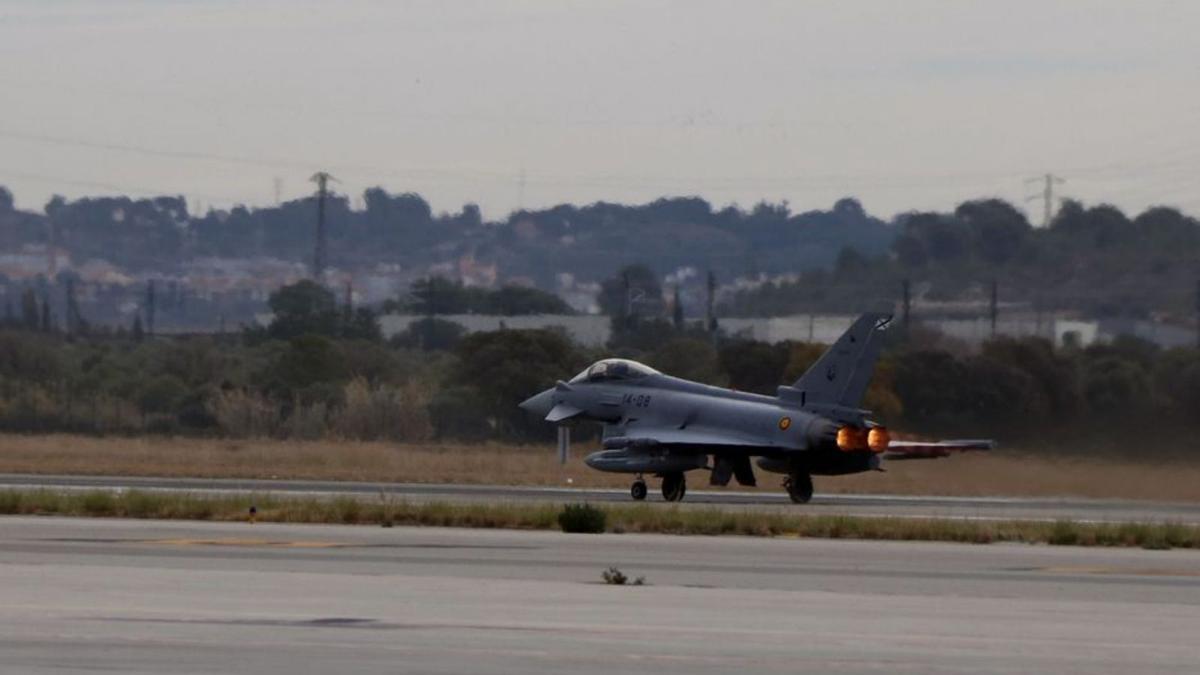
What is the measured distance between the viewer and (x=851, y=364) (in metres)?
38.5

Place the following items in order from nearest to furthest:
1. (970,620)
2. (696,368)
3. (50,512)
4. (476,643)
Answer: (476,643) < (970,620) < (50,512) < (696,368)

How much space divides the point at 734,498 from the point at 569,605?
22.2 m

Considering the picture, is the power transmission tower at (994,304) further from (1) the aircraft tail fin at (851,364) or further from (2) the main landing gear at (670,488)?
(2) the main landing gear at (670,488)

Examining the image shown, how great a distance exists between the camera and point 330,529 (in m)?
28.9

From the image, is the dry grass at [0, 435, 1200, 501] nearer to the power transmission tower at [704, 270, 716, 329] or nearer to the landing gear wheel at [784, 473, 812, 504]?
the landing gear wheel at [784, 473, 812, 504]

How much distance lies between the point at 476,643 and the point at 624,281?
6256 cm

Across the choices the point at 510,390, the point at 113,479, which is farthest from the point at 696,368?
the point at 113,479

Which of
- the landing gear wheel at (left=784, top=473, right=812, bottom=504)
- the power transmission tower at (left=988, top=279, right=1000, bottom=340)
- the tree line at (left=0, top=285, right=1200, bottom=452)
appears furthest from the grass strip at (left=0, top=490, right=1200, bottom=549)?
the power transmission tower at (left=988, top=279, right=1000, bottom=340)

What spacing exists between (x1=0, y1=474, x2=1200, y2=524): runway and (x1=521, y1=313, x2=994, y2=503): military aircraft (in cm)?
70

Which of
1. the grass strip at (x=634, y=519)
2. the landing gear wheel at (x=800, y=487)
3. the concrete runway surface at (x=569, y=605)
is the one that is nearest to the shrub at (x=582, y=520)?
the grass strip at (x=634, y=519)

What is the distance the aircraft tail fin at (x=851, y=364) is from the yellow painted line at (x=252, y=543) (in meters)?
14.6

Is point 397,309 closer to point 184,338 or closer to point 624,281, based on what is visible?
point 184,338

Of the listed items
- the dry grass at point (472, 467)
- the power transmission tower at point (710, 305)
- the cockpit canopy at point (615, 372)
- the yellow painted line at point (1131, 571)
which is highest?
the power transmission tower at point (710, 305)

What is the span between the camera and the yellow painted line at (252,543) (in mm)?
25453
